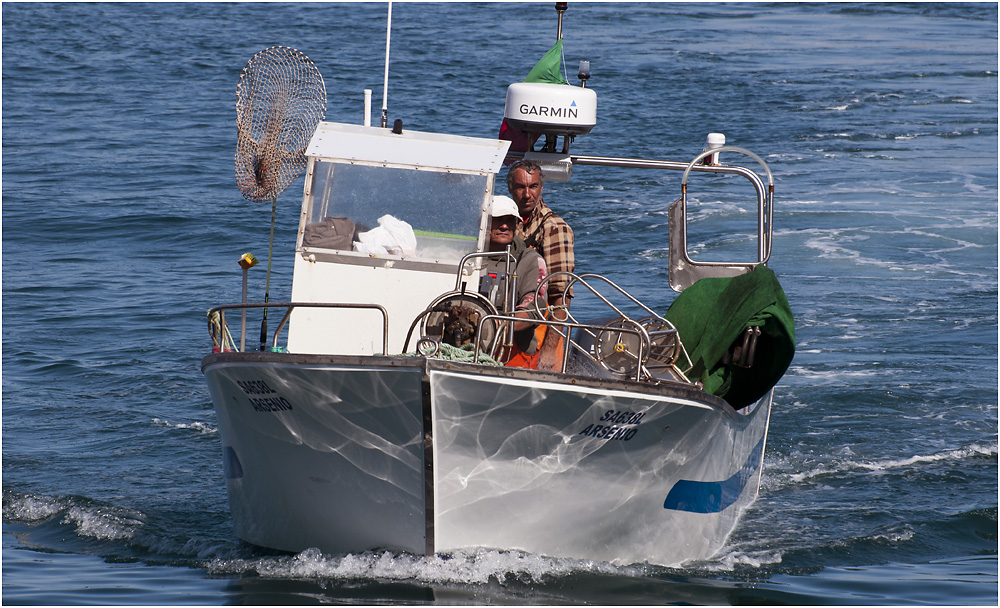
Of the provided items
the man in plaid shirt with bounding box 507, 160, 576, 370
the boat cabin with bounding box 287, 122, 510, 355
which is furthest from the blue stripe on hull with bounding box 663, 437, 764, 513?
the boat cabin with bounding box 287, 122, 510, 355

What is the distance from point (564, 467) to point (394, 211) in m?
2.01

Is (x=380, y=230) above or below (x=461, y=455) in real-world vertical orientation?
above

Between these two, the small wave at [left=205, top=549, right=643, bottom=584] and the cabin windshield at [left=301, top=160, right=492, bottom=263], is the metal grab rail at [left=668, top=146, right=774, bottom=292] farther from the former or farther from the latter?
the small wave at [left=205, top=549, right=643, bottom=584]

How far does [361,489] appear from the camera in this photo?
20.2 feet

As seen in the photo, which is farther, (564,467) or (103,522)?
(103,522)

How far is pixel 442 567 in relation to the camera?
6.19 metres

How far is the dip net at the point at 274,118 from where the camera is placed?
23.0ft

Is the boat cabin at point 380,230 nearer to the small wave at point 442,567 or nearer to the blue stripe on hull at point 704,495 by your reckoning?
the small wave at point 442,567

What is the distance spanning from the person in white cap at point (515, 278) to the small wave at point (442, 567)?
1.11 metres

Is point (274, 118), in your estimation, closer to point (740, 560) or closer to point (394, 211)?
point (394, 211)

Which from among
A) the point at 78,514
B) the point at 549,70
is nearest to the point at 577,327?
the point at 549,70

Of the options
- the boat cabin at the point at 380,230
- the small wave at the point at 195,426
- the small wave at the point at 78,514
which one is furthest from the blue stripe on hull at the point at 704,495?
the small wave at the point at 195,426

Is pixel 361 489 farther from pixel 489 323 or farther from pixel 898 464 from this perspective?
pixel 898 464

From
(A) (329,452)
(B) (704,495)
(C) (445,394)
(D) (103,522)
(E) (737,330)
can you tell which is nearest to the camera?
(C) (445,394)
